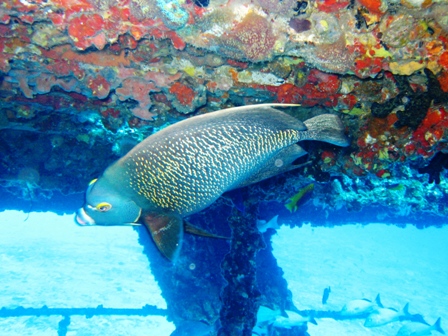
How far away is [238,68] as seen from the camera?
3.31m

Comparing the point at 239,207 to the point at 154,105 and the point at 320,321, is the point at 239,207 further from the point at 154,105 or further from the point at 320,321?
the point at 320,321

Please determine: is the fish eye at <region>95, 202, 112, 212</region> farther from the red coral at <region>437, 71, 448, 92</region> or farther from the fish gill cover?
the red coral at <region>437, 71, 448, 92</region>

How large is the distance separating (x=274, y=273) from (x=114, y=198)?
9.62m

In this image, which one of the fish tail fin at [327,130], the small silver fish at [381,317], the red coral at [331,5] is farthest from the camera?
the small silver fish at [381,317]

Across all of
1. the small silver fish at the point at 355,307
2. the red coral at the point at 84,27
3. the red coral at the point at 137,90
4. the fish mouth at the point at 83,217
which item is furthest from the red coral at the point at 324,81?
the small silver fish at the point at 355,307

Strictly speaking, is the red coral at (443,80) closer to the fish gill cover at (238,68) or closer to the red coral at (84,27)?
the fish gill cover at (238,68)

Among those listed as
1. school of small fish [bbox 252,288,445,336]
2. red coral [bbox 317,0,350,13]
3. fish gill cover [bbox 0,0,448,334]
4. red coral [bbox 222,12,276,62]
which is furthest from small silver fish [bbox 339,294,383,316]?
red coral [bbox 317,0,350,13]

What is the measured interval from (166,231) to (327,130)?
1.64m

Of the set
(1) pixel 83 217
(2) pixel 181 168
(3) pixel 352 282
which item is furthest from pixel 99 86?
(3) pixel 352 282

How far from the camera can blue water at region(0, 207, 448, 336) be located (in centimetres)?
1229

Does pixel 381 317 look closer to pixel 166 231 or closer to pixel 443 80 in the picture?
pixel 443 80

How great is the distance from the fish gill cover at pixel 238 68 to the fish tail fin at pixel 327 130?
641 millimetres

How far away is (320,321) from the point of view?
1493cm

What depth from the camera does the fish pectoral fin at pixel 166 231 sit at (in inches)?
83.5
